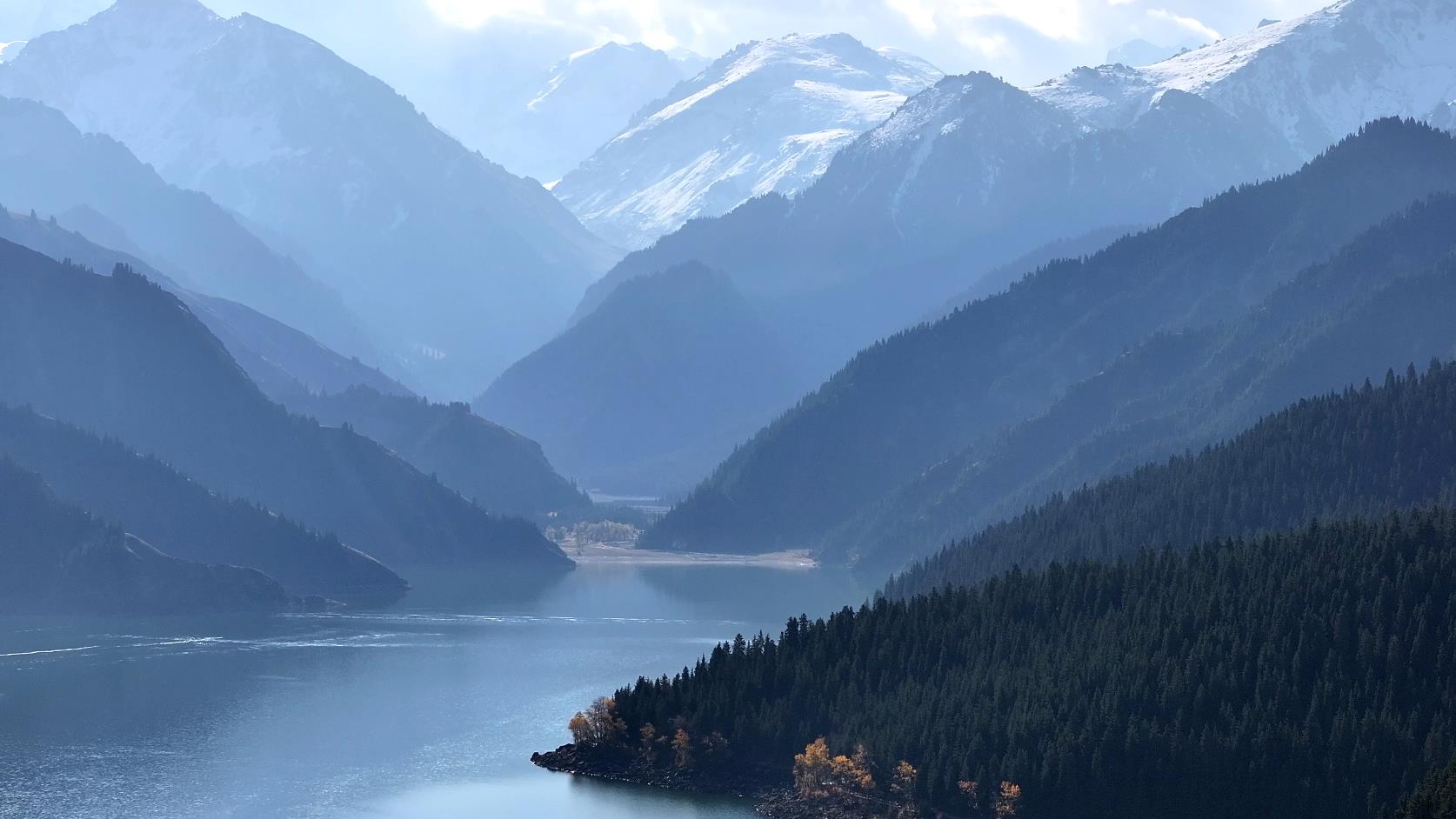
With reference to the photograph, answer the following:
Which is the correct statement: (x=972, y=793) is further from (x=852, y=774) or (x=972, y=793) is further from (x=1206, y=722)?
(x=1206, y=722)

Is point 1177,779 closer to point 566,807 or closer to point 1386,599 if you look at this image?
point 1386,599

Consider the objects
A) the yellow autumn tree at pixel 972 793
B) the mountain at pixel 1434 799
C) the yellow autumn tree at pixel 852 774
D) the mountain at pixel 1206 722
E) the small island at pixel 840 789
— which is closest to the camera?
the mountain at pixel 1434 799

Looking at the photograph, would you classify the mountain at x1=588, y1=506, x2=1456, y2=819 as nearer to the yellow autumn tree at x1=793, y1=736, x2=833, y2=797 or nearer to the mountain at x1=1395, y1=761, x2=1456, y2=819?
the yellow autumn tree at x1=793, y1=736, x2=833, y2=797

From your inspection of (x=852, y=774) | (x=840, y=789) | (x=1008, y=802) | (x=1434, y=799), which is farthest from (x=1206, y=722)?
(x=1434, y=799)

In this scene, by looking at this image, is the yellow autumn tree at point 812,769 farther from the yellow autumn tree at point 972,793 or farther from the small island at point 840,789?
the yellow autumn tree at point 972,793

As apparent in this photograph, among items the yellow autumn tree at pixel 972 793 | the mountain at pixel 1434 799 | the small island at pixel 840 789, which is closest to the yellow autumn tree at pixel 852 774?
the small island at pixel 840 789

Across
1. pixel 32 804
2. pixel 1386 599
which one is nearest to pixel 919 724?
pixel 1386 599

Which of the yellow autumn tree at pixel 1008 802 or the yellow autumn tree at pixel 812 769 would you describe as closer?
the yellow autumn tree at pixel 1008 802

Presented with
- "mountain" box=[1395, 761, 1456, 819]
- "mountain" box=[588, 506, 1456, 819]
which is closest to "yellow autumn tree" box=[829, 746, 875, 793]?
"mountain" box=[588, 506, 1456, 819]
